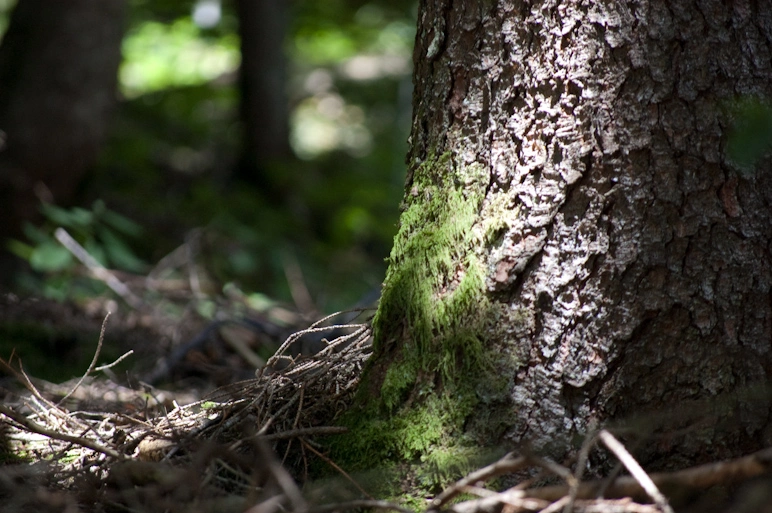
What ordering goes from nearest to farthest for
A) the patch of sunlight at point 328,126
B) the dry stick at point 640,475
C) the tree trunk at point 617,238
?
the dry stick at point 640,475, the tree trunk at point 617,238, the patch of sunlight at point 328,126

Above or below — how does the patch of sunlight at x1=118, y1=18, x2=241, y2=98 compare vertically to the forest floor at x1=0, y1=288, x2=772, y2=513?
above

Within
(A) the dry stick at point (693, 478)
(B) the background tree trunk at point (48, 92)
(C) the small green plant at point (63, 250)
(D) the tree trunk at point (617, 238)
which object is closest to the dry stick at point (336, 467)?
(D) the tree trunk at point (617, 238)

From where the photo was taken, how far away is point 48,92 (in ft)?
17.1

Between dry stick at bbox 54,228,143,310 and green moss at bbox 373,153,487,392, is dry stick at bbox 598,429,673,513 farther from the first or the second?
dry stick at bbox 54,228,143,310

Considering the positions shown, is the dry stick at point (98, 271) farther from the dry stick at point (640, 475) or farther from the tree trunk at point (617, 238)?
the dry stick at point (640, 475)

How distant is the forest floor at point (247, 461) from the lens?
1.28 metres

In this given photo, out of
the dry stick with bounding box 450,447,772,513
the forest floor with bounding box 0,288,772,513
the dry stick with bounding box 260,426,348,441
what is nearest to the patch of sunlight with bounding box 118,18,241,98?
the forest floor with bounding box 0,288,772,513

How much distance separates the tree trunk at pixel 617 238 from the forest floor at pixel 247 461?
154 millimetres

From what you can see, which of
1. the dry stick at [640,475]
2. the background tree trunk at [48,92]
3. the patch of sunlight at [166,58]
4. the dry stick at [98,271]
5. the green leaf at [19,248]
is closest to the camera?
the dry stick at [640,475]

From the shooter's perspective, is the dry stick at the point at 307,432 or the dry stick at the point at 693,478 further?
the dry stick at the point at 307,432

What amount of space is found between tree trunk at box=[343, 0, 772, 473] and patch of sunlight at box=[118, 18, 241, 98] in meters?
9.07

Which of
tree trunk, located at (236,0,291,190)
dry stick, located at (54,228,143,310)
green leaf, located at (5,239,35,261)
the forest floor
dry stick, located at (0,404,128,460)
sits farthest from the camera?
tree trunk, located at (236,0,291,190)

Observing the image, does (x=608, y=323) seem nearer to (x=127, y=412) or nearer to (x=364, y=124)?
(x=127, y=412)

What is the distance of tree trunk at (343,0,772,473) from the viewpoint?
1.48 meters
